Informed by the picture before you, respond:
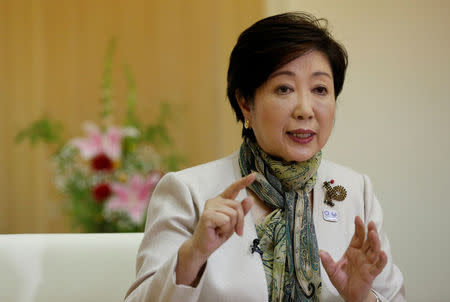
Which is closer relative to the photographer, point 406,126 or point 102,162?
point 102,162

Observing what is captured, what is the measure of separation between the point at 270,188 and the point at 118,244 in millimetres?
529

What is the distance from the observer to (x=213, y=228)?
139 centimetres

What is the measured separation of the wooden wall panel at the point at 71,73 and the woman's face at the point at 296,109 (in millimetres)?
2269

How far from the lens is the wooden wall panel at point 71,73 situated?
13.5 ft

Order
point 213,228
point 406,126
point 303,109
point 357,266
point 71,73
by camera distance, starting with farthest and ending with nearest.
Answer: point 71,73 < point 406,126 < point 303,109 < point 357,266 < point 213,228

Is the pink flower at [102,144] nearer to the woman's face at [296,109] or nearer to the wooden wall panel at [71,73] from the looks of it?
the woman's face at [296,109]

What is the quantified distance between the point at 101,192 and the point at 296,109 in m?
1.11

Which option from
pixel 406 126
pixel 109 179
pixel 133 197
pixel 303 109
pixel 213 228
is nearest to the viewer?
pixel 213 228

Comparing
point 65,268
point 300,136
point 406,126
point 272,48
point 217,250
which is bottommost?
point 65,268

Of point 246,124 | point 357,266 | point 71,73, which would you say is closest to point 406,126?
point 246,124

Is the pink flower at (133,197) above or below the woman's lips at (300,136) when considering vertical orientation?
below

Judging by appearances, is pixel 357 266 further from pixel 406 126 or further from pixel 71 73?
pixel 71 73

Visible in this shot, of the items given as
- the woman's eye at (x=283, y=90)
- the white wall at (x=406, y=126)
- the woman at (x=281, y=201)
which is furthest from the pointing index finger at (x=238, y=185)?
the white wall at (x=406, y=126)

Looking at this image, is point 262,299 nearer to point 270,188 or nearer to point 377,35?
point 270,188
